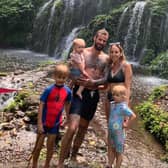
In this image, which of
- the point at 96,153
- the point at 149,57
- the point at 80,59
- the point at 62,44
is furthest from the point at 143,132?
the point at 62,44

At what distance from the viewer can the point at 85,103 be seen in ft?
18.0

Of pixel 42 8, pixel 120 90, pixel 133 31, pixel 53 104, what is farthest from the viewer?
pixel 42 8

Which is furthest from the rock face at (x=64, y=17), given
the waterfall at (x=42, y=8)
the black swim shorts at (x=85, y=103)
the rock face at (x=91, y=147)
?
the black swim shorts at (x=85, y=103)

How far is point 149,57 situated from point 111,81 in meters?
13.6

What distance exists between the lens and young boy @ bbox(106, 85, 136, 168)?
5.11 metres

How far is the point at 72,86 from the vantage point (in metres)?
5.46

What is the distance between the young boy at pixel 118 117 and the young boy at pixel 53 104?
0.63 m

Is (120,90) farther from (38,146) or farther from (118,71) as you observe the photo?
(38,146)

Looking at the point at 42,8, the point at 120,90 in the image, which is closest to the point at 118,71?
the point at 120,90

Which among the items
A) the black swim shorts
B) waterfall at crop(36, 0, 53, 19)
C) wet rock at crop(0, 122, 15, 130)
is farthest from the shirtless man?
waterfall at crop(36, 0, 53, 19)

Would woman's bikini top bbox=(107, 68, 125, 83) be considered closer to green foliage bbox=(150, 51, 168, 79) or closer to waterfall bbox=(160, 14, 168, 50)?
green foliage bbox=(150, 51, 168, 79)

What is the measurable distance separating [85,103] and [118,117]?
0.55 metres

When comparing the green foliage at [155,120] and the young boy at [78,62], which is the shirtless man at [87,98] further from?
the green foliage at [155,120]

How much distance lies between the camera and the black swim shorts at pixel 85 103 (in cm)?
528
